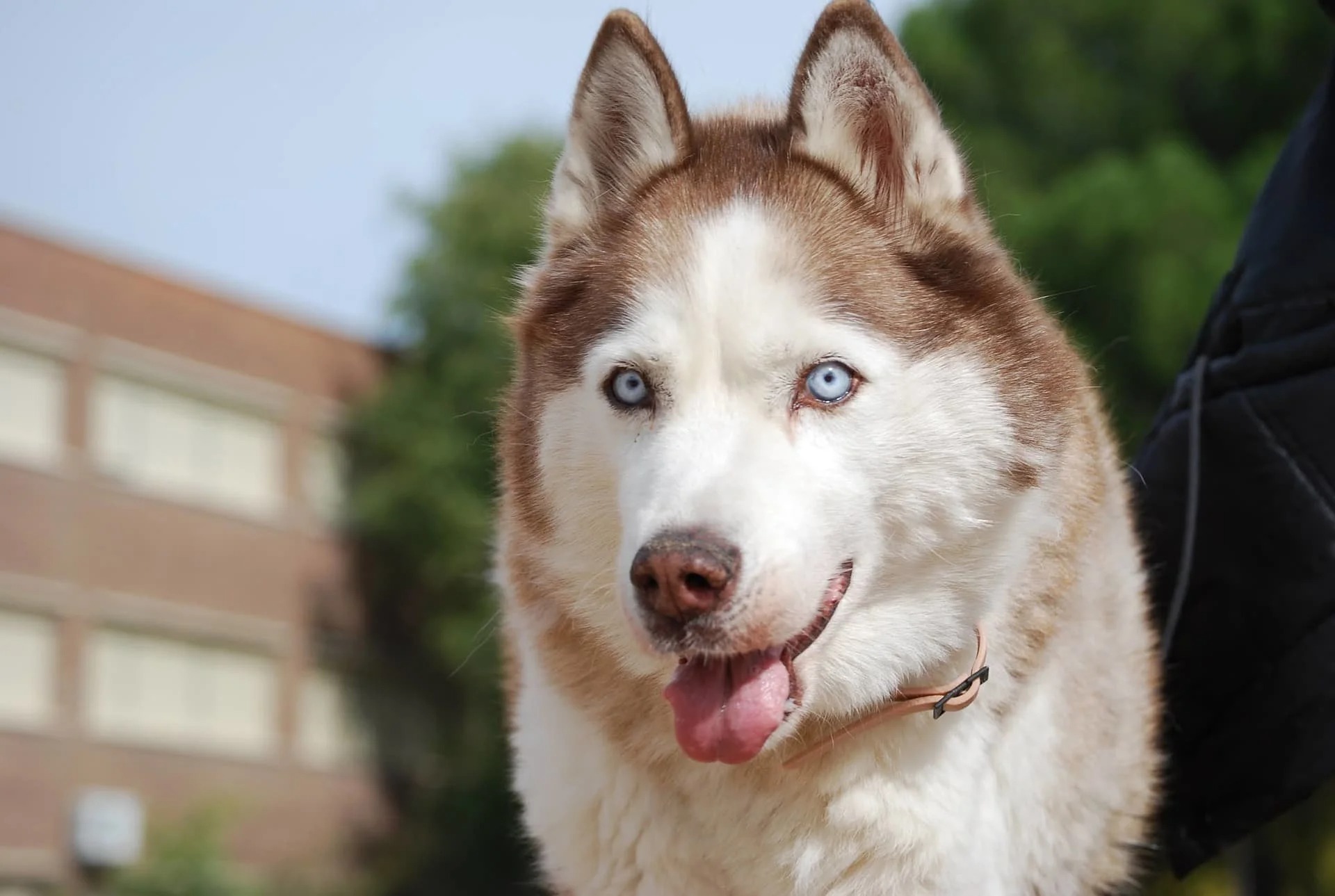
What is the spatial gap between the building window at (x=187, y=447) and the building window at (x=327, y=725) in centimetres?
379

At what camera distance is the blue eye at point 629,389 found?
11.9ft

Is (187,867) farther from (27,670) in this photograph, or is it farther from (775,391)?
(775,391)

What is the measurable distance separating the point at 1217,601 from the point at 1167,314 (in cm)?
1538

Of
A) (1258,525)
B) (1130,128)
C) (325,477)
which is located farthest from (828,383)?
(325,477)

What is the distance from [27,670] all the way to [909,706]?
2615 centimetres

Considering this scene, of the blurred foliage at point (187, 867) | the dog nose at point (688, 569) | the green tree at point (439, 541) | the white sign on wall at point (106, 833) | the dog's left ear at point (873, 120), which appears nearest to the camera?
the dog nose at point (688, 569)

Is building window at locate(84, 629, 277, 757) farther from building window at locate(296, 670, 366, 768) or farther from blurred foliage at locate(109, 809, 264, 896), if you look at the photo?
blurred foliage at locate(109, 809, 264, 896)

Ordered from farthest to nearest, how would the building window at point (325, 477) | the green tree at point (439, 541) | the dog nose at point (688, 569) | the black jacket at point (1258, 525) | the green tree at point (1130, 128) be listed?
the building window at point (325, 477) → the green tree at point (439, 541) → the green tree at point (1130, 128) → the black jacket at point (1258, 525) → the dog nose at point (688, 569)

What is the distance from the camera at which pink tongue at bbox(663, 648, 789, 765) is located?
11.0 ft

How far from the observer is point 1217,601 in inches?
192

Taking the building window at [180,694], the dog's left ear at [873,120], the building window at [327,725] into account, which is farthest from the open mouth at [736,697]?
the building window at [327,725]

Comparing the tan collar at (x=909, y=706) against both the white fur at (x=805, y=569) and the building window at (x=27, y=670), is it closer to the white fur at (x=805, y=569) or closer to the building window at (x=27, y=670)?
the white fur at (x=805, y=569)

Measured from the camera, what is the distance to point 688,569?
3188mm

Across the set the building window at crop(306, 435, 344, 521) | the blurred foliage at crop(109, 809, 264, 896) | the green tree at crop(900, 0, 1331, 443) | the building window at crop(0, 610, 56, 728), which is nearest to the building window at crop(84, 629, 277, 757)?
the building window at crop(0, 610, 56, 728)
